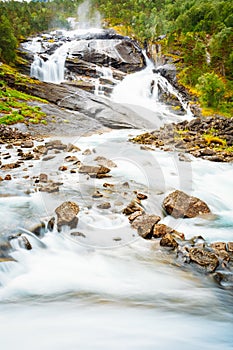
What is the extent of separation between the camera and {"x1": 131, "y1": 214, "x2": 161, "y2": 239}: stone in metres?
5.16

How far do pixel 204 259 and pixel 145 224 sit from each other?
1423mm

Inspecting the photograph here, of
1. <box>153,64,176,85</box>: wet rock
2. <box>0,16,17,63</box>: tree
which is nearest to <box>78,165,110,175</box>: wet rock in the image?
<box>153,64,176,85</box>: wet rock

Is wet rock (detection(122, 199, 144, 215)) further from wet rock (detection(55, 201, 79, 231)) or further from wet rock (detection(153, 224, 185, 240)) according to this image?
wet rock (detection(55, 201, 79, 231))

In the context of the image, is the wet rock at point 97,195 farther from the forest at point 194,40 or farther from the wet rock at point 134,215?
the forest at point 194,40

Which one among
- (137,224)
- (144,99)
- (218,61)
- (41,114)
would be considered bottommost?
(137,224)

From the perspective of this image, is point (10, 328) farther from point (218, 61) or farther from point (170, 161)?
point (218, 61)

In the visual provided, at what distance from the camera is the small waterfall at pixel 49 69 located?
31578 mm

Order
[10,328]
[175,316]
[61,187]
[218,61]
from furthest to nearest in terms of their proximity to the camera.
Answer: [218,61] → [61,187] → [175,316] → [10,328]

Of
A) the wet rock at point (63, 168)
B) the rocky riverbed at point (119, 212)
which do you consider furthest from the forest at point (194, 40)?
the rocky riverbed at point (119, 212)

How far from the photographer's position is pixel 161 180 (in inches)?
360

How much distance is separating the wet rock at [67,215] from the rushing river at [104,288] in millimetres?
187

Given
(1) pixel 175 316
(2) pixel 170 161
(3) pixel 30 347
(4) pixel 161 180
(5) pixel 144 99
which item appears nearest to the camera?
(3) pixel 30 347

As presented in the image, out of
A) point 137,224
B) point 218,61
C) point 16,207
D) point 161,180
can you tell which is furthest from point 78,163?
point 218,61

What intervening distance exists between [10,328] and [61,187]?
478cm
